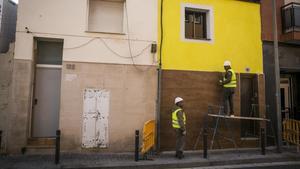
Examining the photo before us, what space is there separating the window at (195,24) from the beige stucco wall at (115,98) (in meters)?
2.38

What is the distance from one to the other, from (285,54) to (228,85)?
3.87 metres

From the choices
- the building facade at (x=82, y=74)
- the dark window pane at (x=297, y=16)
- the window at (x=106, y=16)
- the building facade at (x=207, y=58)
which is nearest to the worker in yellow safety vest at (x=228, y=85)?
the building facade at (x=207, y=58)

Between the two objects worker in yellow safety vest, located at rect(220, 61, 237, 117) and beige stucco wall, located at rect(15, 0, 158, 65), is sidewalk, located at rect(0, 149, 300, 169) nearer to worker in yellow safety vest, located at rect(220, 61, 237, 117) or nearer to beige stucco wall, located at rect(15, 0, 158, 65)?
worker in yellow safety vest, located at rect(220, 61, 237, 117)

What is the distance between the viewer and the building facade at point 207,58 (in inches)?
391

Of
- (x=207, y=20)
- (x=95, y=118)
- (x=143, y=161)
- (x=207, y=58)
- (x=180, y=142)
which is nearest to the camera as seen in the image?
(x=143, y=161)

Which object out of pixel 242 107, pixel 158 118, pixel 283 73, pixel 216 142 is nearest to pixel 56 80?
pixel 158 118

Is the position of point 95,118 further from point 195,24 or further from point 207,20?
point 207,20

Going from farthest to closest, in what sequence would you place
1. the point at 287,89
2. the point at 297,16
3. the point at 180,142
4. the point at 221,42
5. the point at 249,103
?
1. the point at 287,89
2. the point at 297,16
3. the point at 249,103
4. the point at 221,42
5. the point at 180,142

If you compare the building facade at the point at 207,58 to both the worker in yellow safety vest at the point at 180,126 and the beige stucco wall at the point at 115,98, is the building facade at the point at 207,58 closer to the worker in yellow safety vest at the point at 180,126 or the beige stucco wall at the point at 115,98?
the beige stucco wall at the point at 115,98

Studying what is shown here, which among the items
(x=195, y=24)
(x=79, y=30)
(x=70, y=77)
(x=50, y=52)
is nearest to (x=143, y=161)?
(x=70, y=77)

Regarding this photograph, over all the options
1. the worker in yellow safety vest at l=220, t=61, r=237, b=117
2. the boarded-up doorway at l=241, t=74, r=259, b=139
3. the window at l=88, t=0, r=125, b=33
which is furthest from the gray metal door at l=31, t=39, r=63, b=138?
the boarded-up doorway at l=241, t=74, r=259, b=139

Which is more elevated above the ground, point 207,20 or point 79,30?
point 207,20

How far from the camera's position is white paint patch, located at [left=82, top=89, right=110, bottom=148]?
9.07 m

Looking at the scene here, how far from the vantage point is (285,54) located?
1141 centimetres
